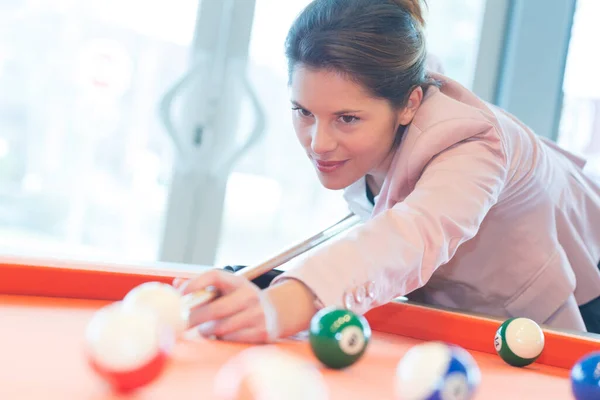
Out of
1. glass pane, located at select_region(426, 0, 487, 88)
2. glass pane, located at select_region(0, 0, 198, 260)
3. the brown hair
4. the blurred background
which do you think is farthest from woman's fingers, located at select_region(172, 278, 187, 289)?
glass pane, located at select_region(426, 0, 487, 88)

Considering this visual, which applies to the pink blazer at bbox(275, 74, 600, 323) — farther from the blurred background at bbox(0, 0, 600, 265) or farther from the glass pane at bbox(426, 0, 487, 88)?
the glass pane at bbox(426, 0, 487, 88)

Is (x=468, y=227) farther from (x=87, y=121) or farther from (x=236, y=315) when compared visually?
(x=87, y=121)

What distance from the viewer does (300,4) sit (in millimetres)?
3246

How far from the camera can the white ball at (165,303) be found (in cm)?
91

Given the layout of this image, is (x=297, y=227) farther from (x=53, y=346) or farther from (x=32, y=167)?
(x=53, y=346)

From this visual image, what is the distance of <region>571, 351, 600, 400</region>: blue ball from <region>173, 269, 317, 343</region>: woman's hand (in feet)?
1.29

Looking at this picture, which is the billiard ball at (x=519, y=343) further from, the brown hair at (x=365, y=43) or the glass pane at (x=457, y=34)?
the glass pane at (x=457, y=34)

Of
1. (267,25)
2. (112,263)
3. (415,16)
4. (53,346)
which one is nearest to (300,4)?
(267,25)

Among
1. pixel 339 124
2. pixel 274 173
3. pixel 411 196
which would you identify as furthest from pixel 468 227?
pixel 274 173

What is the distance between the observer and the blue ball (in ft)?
2.59

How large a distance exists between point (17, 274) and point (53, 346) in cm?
34

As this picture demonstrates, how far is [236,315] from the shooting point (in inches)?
38.8

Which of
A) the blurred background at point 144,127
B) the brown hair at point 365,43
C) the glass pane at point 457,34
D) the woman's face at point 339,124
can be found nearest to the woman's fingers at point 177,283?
the woman's face at point 339,124

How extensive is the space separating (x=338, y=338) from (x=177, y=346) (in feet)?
→ 0.77
